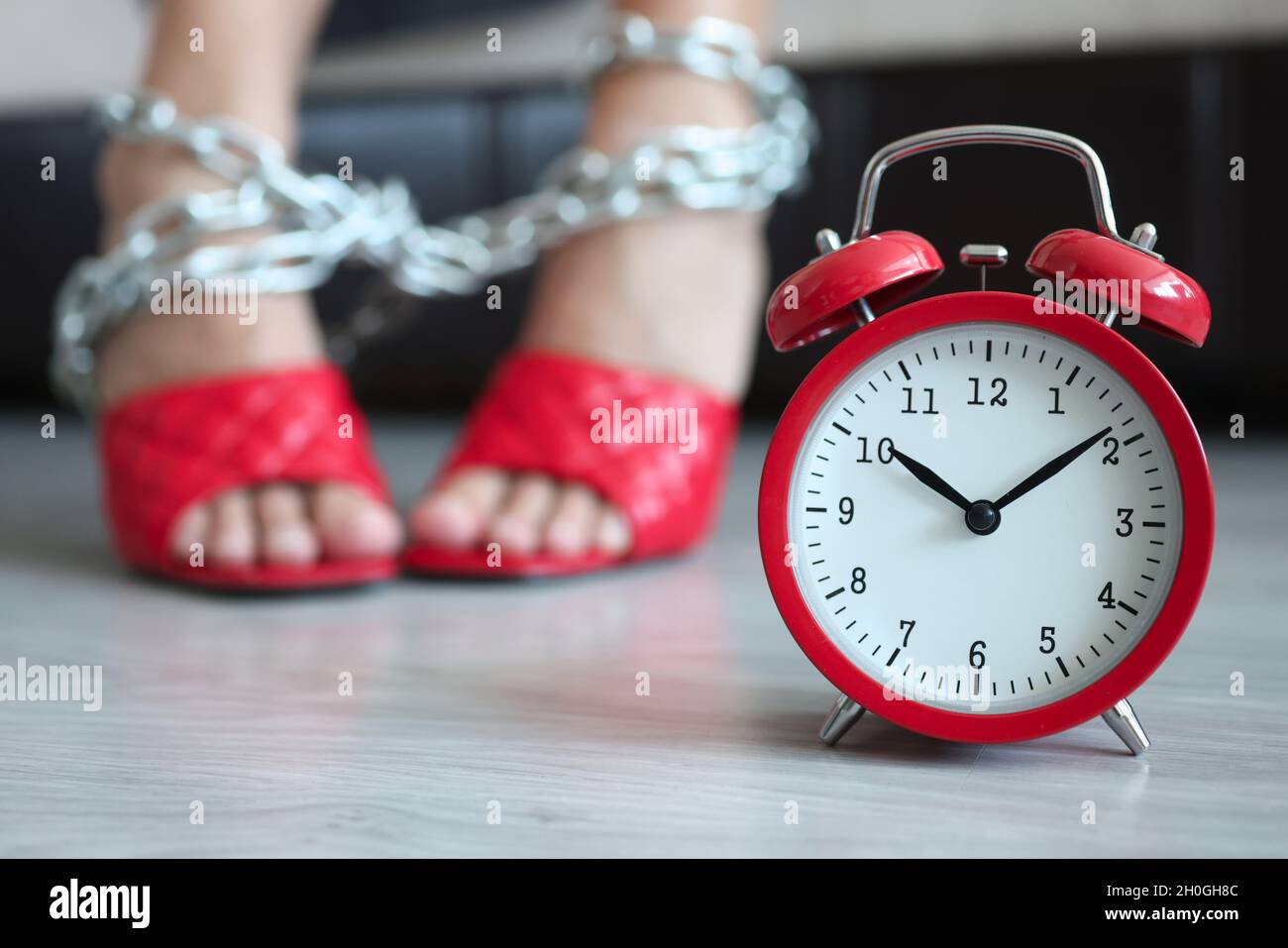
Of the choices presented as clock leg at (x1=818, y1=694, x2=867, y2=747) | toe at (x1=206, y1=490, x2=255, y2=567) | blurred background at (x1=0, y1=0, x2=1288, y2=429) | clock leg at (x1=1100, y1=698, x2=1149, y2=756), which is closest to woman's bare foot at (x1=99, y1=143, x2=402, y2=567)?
toe at (x1=206, y1=490, x2=255, y2=567)

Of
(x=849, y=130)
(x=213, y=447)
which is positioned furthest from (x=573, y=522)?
(x=849, y=130)

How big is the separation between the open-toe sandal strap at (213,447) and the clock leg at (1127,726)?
2.30ft

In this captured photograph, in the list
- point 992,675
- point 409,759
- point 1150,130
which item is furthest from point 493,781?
point 1150,130

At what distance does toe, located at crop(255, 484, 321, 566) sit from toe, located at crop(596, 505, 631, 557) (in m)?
0.23

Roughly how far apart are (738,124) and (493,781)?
2.74ft

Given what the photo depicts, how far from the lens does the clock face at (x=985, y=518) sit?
660mm

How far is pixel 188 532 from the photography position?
1134 mm

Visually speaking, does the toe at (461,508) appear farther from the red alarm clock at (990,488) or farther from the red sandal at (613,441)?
the red alarm clock at (990,488)

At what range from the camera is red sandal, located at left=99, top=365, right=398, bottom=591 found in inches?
45.6

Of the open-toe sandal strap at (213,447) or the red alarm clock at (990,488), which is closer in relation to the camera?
the red alarm clock at (990,488)

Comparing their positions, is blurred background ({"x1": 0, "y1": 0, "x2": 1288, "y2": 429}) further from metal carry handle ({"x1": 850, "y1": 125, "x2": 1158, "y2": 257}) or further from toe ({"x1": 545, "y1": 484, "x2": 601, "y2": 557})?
metal carry handle ({"x1": 850, "y1": 125, "x2": 1158, "y2": 257})

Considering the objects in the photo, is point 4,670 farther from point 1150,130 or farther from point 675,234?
point 1150,130

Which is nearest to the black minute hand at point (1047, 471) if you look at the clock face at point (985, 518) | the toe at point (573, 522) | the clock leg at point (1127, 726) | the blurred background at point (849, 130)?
the clock face at point (985, 518)

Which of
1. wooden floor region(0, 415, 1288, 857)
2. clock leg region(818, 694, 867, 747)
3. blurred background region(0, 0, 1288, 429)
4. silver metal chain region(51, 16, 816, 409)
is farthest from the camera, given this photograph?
blurred background region(0, 0, 1288, 429)
